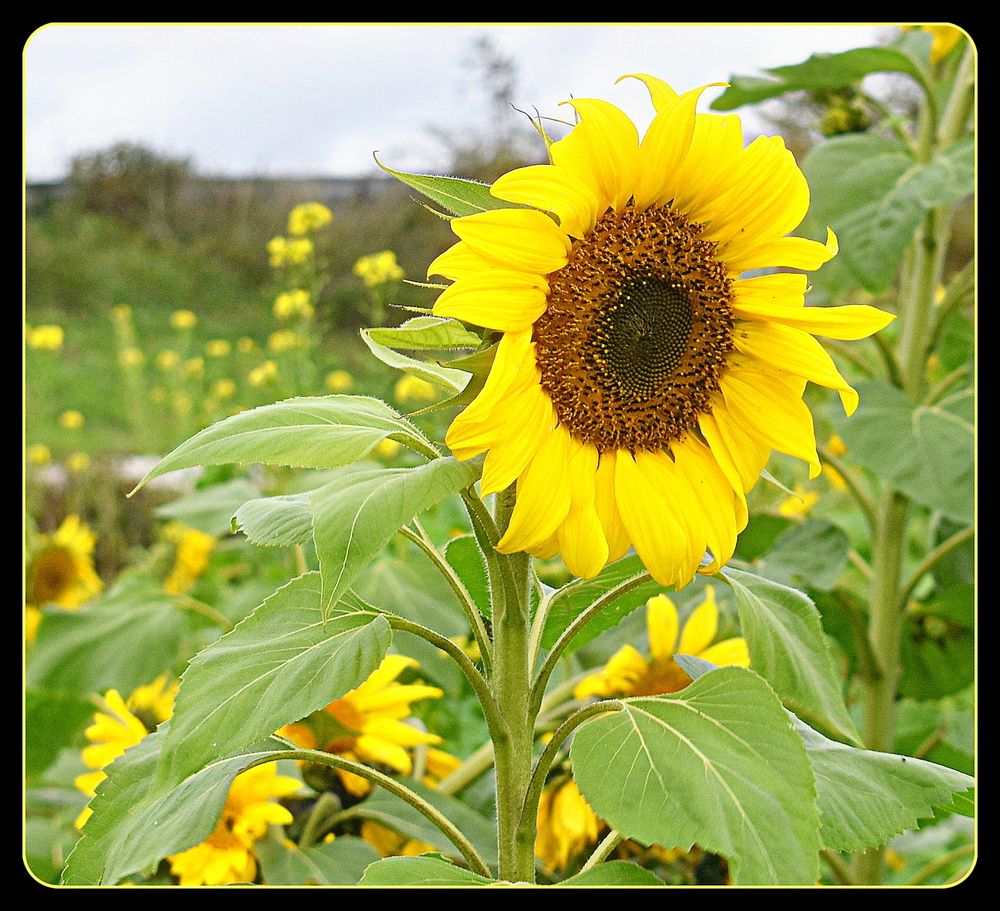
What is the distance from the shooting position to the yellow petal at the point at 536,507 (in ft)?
1.46

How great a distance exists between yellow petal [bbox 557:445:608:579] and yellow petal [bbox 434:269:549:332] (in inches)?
2.7

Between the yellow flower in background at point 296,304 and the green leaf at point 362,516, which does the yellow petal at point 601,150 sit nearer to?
the green leaf at point 362,516

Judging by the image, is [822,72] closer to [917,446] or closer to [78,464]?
[917,446]

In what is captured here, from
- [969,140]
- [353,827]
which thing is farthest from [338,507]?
[969,140]

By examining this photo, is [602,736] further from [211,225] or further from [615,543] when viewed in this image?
[211,225]

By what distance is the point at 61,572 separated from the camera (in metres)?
1.64

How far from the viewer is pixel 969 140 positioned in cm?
106

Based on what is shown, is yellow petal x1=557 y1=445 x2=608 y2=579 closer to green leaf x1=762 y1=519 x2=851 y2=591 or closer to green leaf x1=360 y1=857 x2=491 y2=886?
green leaf x1=360 y1=857 x2=491 y2=886

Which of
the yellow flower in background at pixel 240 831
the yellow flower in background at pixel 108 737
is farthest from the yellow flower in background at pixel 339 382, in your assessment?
the yellow flower in background at pixel 240 831

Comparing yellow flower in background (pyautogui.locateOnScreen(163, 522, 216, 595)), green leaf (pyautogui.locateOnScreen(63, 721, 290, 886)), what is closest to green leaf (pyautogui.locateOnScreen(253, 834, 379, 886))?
green leaf (pyautogui.locateOnScreen(63, 721, 290, 886))

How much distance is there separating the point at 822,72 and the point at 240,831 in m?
0.85

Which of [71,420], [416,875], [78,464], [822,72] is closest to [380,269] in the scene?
[822,72]

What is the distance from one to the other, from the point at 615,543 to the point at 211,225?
12.0 feet

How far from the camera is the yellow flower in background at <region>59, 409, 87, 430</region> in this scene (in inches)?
114
